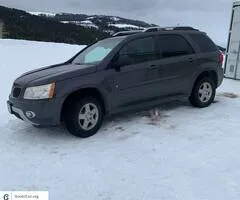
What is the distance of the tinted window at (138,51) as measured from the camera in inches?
279

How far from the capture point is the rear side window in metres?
8.38

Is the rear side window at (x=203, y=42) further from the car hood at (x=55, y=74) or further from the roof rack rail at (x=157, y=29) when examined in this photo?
the car hood at (x=55, y=74)

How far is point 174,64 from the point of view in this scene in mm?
7730

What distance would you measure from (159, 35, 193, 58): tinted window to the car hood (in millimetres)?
1655

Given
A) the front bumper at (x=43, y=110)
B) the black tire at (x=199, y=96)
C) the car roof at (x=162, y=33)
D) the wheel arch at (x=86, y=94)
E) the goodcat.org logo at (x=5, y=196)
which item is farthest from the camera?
the black tire at (x=199, y=96)

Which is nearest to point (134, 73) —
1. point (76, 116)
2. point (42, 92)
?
point (76, 116)

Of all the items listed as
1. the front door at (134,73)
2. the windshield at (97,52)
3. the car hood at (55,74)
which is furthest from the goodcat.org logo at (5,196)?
the windshield at (97,52)

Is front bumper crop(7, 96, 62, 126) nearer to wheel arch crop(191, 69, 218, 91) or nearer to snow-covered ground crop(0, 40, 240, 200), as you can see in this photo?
snow-covered ground crop(0, 40, 240, 200)

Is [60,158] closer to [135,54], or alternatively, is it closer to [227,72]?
[135,54]

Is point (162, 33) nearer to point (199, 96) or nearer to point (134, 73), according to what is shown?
point (134, 73)

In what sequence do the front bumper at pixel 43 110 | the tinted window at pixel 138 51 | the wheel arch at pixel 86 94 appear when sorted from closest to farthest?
the front bumper at pixel 43 110
the wheel arch at pixel 86 94
the tinted window at pixel 138 51

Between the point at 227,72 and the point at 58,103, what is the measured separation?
32.0ft

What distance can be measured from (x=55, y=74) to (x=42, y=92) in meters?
0.42

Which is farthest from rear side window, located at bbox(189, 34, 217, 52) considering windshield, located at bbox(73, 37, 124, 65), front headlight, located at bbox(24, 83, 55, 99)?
front headlight, located at bbox(24, 83, 55, 99)
